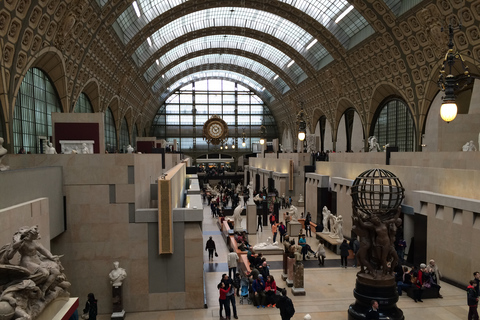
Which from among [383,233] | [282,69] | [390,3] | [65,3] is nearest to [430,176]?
[383,233]

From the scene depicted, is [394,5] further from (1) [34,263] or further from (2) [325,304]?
(1) [34,263]

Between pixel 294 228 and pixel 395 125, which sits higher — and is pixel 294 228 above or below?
below

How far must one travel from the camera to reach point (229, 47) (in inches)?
1848

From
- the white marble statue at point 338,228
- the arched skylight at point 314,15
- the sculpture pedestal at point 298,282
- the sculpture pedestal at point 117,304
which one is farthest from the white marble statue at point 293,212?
the arched skylight at point 314,15

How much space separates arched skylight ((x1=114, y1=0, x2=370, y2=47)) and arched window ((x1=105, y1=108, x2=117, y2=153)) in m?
8.21

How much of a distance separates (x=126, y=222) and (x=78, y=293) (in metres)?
2.21

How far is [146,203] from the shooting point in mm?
12617

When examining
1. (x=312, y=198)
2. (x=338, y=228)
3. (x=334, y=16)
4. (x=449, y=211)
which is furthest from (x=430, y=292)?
(x=334, y=16)

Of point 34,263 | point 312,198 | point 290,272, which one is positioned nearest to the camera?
point 34,263

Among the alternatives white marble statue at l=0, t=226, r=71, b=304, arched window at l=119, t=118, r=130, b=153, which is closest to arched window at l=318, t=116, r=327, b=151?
arched window at l=119, t=118, r=130, b=153

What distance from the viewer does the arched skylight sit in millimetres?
28312

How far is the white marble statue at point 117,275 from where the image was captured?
9.67m

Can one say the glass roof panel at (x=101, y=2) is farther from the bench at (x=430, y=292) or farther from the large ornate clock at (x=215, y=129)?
the large ornate clock at (x=215, y=129)

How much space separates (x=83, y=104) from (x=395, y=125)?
24354 mm
